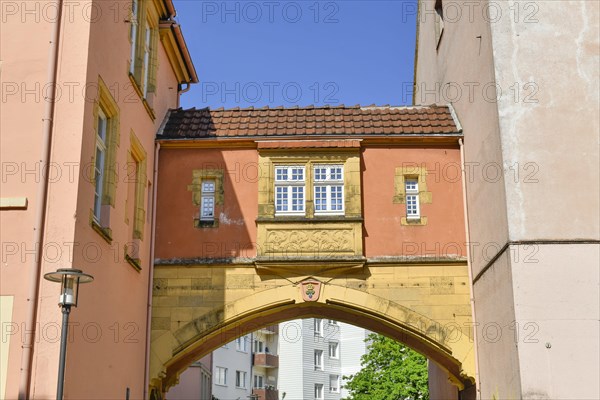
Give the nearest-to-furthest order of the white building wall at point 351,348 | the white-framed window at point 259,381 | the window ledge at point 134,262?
the window ledge at point 134,262 → the white-framed window at point 259,381 → the white building wall at point 351,348

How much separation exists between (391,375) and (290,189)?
19.9 metres

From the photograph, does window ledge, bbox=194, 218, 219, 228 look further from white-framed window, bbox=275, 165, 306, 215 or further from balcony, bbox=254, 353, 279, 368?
balcony, bbox=254, 353, 279, 368

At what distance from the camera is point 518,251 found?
14.7 metres

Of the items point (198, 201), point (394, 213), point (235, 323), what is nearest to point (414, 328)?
point (394, 213)

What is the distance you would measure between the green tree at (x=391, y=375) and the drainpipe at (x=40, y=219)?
81.3ft

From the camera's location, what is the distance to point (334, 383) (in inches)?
2601

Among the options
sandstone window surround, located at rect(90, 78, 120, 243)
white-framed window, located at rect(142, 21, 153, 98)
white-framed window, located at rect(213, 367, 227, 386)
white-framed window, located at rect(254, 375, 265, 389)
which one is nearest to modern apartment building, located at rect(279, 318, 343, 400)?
white-framed window, located at rect(254, 375, 265, 389)

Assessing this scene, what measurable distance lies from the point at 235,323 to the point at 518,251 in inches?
252

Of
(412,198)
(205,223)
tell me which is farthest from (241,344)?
(412,198)

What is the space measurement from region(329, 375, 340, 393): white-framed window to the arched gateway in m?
47.1

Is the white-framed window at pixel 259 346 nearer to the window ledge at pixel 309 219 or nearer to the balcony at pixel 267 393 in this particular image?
the balcony at pixel 267 393

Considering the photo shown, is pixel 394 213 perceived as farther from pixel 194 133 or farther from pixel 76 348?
pixel 76 348

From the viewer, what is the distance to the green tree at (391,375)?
35562mm

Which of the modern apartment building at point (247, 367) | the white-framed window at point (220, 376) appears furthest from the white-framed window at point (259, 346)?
the white-framed window at point (220, 376)
